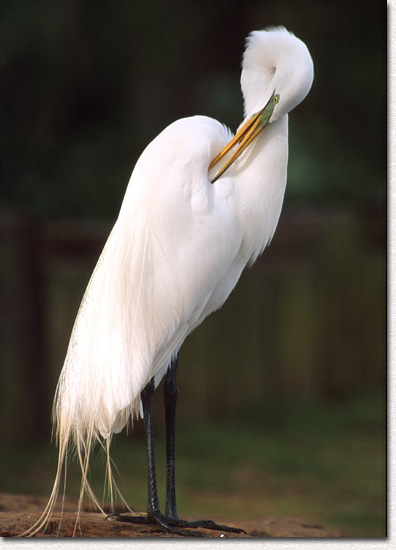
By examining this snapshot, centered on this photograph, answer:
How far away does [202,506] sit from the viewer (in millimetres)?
2479

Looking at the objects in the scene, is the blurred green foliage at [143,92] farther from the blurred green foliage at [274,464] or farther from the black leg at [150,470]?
the black leg at [150,470]

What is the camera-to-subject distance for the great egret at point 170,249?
147 centimetres

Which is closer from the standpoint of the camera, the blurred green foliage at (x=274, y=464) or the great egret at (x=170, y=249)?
the great egret at (x=170, y=249)

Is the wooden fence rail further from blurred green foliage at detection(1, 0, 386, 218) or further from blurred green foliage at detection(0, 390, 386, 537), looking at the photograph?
blurred green foliage at detection(1, 0, 386, 218)

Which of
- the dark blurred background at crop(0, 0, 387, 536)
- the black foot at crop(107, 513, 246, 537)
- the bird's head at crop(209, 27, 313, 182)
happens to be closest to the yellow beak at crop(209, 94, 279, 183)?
the bird's head at crop(209, 27, 313, 182)

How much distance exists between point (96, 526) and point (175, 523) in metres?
0.14

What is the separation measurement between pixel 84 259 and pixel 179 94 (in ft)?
2.11

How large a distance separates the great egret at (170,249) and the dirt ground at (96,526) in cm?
3

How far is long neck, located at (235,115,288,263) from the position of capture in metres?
1.53

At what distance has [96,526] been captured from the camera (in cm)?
152

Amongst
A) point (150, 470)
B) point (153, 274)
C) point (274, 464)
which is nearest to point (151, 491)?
point (150, 470)

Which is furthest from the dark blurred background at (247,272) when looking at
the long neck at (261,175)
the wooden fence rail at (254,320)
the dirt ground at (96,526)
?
the long neck at (261,175)

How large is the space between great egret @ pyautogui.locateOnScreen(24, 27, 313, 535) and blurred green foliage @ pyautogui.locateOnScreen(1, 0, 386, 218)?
0.65 m

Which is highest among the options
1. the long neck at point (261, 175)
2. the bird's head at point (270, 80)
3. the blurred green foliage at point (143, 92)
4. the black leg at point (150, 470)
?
the blurred green foliage at point (143, 92)
